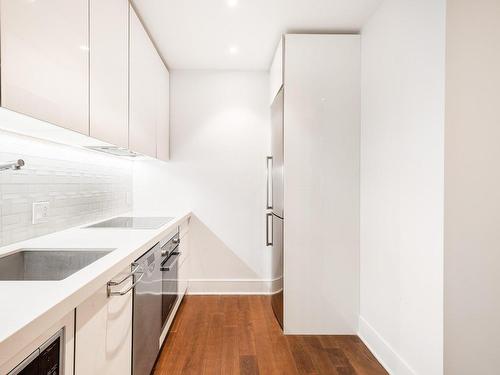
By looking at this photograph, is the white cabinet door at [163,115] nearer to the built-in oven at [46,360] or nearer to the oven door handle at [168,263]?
the oven door handle at [168,263]

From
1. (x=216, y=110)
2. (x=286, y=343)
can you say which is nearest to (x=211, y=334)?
(x=286, y=343)

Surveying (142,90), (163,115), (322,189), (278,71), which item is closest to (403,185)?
(322,189)

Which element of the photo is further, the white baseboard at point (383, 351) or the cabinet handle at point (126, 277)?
the white baseboard at point (383, 351)

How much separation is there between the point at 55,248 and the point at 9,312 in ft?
2.49

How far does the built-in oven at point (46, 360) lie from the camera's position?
0.79 m

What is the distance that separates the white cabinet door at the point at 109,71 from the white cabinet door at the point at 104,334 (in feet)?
2.70

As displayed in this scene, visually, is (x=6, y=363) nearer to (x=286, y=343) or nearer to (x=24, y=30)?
(x=24, y=30)

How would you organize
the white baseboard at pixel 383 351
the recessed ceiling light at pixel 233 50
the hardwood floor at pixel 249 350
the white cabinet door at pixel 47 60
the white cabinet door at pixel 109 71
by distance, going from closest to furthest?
the white cabinet door at pixel 47 60 < the white cabinet door at pixel 109 71 < the white baseboard at pixel 383 351 < the hardwood floor at pixel 249 350 < the recessed ceiling light at pixel 233 50

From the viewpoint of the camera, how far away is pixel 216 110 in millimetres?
3682

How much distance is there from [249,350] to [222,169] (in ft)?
6.29

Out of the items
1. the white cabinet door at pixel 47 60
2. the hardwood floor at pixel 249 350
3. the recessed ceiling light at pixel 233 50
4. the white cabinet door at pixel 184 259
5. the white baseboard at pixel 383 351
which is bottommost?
the hardwood floor at pixel 249 350

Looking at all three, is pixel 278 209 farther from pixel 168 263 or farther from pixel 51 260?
pixel 51 260

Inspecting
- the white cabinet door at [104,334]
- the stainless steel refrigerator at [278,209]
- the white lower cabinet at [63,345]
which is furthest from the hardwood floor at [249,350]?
the white lower cabinet at [63,345]

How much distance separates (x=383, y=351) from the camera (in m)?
2.26
